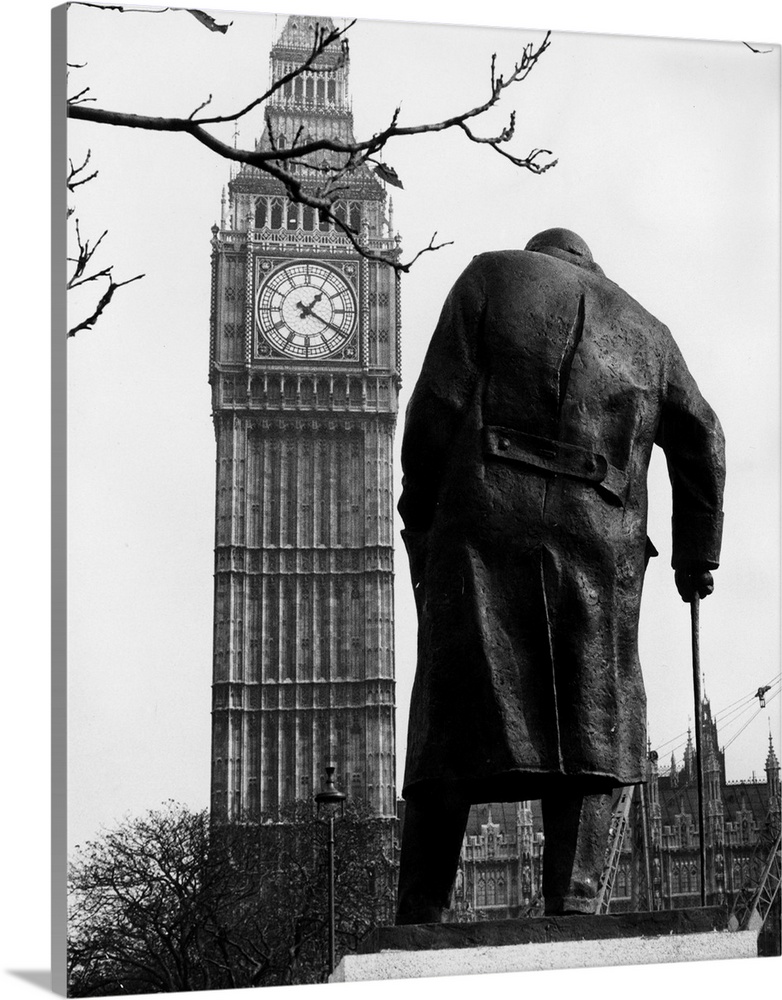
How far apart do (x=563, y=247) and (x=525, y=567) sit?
4.20ft

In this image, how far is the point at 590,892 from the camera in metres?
6.84

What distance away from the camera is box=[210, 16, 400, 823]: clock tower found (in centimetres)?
4172

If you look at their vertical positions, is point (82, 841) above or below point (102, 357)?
below

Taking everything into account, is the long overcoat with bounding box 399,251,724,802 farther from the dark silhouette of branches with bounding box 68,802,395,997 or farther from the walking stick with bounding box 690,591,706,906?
the dark silhouette of branches with bounding box 68,802,395,997

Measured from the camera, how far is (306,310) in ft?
132

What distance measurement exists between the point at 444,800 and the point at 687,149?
6230 millimetres

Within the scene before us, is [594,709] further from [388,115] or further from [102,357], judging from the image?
[102,357]

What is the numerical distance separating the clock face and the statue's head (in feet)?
107

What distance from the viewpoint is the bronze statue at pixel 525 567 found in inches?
269

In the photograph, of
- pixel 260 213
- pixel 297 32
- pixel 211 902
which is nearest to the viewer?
pixel 297 32

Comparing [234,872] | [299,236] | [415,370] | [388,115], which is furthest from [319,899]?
[388,115]

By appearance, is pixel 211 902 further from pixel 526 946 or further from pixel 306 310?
pixel 526 946

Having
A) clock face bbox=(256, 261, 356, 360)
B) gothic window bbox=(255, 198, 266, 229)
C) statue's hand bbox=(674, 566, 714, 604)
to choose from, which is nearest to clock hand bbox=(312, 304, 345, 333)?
clock face bbox=(256, 261, 356, 360)

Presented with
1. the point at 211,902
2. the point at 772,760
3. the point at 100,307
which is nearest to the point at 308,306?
the point at 211,902
